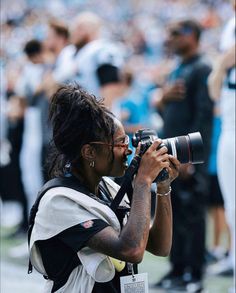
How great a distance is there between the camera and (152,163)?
10.5 ft

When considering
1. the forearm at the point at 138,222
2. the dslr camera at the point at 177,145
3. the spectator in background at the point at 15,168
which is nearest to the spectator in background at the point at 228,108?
the dslr camera at the point at 177,145

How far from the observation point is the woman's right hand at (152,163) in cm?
320

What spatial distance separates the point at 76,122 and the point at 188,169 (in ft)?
9.99

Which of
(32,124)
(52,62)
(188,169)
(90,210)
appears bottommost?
(188,169)

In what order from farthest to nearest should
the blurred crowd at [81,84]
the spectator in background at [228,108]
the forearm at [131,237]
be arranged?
the blurred crowd at [81,84] → the spectator in background at [228,108] → the forearm at [131,237]

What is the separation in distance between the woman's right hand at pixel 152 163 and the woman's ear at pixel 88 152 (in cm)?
19

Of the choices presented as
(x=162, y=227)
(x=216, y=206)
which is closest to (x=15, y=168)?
(x=216, y=206)

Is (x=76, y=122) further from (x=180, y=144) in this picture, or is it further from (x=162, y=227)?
(x=162, y=227)

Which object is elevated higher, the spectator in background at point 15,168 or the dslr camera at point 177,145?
the dslr camera at point 177,145

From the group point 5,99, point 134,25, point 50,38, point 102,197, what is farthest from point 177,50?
point 134,25

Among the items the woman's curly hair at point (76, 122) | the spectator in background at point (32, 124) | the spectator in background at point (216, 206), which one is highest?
the woman's curly hair at point (76, 122)

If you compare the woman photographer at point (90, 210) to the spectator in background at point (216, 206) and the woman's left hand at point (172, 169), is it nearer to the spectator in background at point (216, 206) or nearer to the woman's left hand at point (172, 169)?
the woman's left hand at point (172, 169)

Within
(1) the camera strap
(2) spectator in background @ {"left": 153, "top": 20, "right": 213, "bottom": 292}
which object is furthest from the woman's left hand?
(2) spectator in background @ {"left": 153, "top": 20, "right": 213, "bottom": 292}

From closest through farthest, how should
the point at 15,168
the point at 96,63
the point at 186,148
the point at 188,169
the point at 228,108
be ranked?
the point at 186,148, the point at 228,108, the point at 188,169, the point at 96,63, the point at 15,168
